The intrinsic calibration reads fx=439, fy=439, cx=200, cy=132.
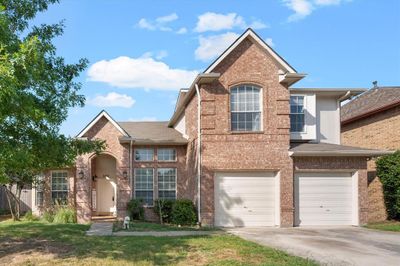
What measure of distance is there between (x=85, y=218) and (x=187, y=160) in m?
5.89

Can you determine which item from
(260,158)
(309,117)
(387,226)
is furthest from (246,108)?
(387,226)

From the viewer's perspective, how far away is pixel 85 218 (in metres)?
22.1

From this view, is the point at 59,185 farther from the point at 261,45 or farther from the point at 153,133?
the point at 261,45

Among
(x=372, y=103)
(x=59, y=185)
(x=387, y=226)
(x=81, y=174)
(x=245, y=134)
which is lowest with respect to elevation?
(x=387, y=226)

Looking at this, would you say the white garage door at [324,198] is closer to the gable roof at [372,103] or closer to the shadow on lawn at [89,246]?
the gable roof at [372,103]

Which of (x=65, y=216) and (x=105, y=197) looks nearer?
(x=65, y=216)

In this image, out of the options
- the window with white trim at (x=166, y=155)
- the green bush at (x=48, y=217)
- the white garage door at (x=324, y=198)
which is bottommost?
the green bush at (x=48, y=217)

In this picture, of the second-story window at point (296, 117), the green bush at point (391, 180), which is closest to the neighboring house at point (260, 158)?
the second-story window at point (296, 117)

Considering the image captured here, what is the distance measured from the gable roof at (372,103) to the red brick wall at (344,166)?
4.60m

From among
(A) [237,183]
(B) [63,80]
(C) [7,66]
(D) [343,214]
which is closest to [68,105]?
(B) [63,80]

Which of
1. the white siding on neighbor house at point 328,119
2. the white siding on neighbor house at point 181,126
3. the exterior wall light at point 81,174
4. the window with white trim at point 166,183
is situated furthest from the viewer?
the white siding on neighbor house at point 181,126

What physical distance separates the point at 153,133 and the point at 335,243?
13318 mm

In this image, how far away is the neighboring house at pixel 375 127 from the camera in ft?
68.7

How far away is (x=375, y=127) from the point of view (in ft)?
78.4
